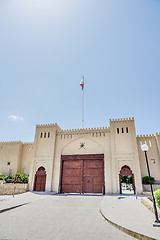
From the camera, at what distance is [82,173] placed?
57.5 ft

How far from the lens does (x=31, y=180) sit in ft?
60.5

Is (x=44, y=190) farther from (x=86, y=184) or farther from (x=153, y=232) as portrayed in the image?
(x=153, y=232)

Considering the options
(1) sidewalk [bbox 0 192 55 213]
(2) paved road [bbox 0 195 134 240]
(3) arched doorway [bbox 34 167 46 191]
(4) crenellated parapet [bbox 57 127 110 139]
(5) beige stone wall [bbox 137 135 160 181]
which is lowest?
(1) sidewalk [bbox 0 192 55 213]

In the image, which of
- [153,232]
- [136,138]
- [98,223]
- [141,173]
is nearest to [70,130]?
[136,138]

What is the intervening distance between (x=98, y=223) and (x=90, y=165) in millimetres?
11817

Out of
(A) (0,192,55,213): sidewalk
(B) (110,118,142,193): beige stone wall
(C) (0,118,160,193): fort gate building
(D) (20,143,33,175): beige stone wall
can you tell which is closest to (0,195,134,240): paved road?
(A) (0,192,55,213): sidewalk

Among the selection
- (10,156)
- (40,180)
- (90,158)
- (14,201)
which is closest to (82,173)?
(90,158)

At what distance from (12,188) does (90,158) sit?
882 centimetres

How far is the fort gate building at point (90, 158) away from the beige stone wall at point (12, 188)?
92cm

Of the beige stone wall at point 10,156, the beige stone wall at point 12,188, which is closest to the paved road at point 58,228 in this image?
the beige stone wall at point 12,188

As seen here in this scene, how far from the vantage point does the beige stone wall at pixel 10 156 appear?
2158 centimetres

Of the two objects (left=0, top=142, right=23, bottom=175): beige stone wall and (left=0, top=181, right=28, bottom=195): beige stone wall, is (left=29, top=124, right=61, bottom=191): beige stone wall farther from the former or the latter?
(left=0, top=142, right=23, bottom=175): beige stone wall

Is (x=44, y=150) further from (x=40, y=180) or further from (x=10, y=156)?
(x=10, y=156)

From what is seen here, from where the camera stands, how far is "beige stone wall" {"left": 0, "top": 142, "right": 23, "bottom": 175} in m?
21.6
